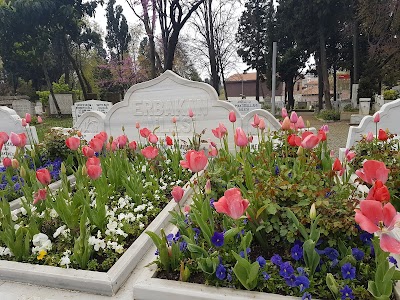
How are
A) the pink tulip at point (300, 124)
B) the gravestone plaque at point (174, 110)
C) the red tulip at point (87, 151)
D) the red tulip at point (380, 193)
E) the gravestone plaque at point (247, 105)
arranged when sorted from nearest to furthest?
the red tulip at point (380, 193)
the red tulip at point (87, 151)
the pink tulip at point (300, 124)
the gravestone plaque at point (174, 110)
the gravestone plaque at point (247, 105)

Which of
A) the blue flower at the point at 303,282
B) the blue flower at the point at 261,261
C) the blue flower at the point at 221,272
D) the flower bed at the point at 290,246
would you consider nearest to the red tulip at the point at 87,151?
the flower bed at the point at 290,246

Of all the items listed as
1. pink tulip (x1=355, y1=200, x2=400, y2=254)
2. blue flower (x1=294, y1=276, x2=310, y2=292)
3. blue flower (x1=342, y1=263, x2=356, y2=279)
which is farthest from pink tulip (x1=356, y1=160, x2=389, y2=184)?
blue flower (x1=294, y1=276, x2=310, y2=292)

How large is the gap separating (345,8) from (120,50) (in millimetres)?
35638

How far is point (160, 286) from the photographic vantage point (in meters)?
1.74

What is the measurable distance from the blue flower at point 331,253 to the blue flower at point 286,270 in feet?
0.73

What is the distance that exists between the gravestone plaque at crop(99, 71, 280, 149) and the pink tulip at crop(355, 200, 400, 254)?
3.54m

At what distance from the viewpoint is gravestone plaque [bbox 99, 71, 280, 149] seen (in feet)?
15.8

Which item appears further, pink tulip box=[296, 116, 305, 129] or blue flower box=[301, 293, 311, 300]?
pink tulip box=[296, 116, 305, 129]

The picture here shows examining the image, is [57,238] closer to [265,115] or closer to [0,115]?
[265,115]

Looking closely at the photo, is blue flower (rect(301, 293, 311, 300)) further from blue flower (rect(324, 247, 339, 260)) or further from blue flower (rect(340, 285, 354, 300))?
blue flower (rect(324, 247, 339, 260))

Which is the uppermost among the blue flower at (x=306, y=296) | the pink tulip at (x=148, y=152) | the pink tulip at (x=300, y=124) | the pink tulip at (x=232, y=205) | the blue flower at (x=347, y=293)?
the pink tulip at (x=300, y=124)

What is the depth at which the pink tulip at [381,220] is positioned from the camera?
1.09 m

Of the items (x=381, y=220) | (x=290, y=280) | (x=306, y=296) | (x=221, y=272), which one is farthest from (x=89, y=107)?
(x=381, y=220)

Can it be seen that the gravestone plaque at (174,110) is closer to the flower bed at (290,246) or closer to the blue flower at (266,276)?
the flower bed at (290,246)
